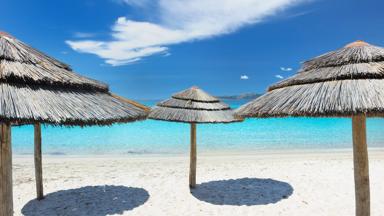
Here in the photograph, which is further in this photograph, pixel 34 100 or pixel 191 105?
pixel 191 105

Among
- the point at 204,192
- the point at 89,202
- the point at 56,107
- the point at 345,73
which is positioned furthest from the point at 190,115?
the point at 345,73

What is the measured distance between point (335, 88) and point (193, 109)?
3461mm

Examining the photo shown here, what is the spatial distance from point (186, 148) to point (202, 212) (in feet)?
39.1

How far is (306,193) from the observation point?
20.4 ft

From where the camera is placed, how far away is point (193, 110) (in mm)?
6145

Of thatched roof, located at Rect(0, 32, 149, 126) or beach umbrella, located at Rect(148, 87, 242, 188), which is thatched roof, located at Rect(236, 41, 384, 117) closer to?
thatched roof, located at Rect(0, 32, 149, 126)

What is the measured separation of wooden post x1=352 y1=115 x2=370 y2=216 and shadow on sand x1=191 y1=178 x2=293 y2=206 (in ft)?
7.79

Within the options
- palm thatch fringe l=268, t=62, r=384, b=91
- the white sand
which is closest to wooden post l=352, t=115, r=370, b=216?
palm thatch fringe l=268, t=62, r=384, b=91

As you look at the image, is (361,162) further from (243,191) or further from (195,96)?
(195,96)

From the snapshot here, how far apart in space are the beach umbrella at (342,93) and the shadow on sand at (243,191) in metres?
2.54

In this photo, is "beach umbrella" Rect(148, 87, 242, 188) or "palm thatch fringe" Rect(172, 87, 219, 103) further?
"palm thatch fringe" Rect(172, 87, 219, 103)

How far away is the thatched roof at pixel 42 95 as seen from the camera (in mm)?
2799

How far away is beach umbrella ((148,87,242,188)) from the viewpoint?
596cm

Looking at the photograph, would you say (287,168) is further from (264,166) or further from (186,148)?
(186,148)
